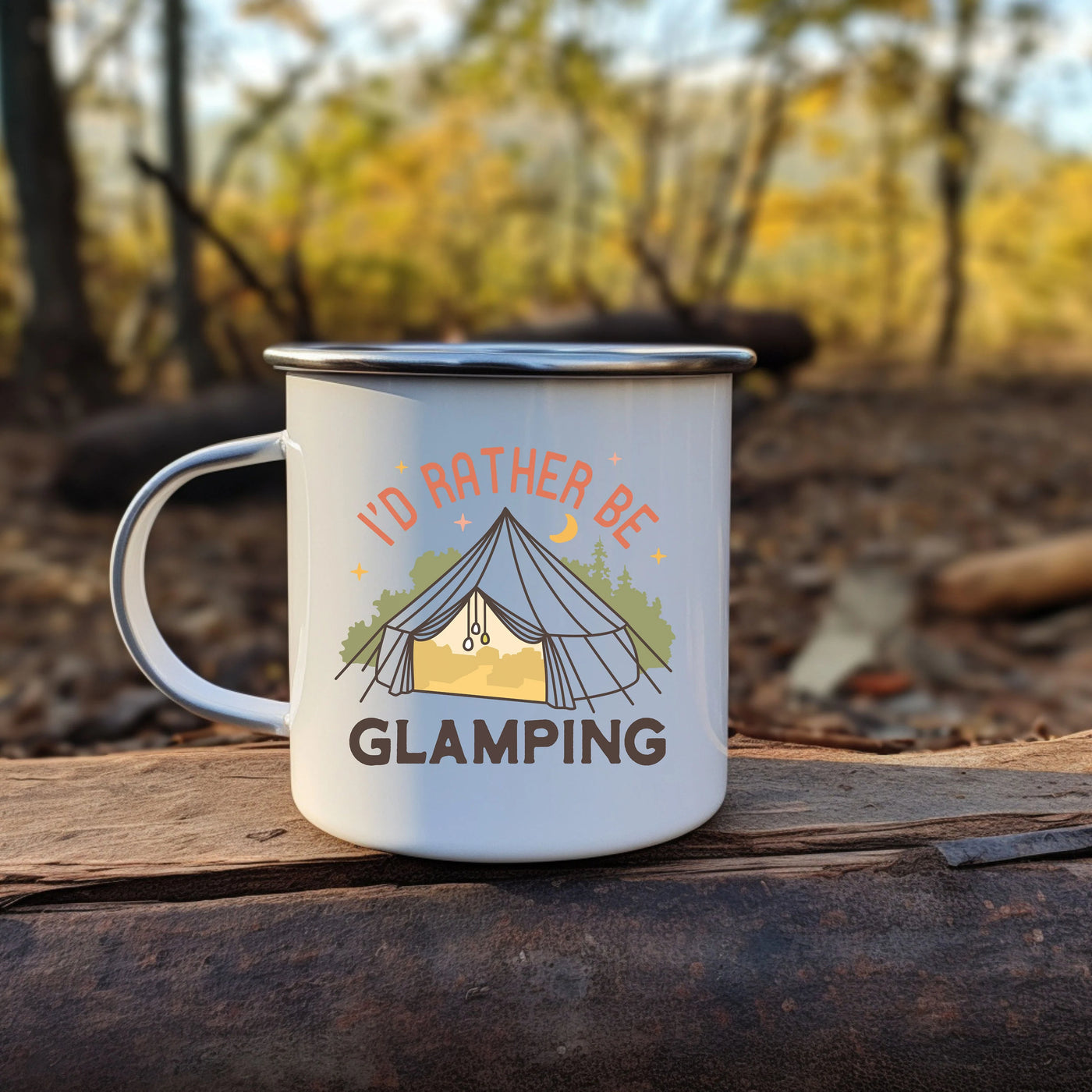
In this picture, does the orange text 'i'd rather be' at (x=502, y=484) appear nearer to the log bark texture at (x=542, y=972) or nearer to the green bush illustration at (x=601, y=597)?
the green bush illustration at (x=601, y=597)

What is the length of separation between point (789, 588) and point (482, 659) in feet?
10.00

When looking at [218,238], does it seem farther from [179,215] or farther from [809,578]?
[179,215]

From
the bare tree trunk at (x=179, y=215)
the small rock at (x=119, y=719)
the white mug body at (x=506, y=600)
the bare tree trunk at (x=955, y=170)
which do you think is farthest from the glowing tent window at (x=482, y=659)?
the bare tree trunk at (x=955, y=170)

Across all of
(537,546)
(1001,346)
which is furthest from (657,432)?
(1001,346)

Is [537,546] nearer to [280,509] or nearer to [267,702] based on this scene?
[267,702]

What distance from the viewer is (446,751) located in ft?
2.75

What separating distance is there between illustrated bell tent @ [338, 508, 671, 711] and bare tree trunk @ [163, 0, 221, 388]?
624 cm

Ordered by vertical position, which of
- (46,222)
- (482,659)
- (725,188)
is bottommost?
(482,659)

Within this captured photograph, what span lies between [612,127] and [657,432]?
31.0 ft

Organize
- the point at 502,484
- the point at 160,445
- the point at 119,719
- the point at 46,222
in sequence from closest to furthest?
the point at 502,484 < the point at 119,719 < the point at 160,445 < the point at 46,222

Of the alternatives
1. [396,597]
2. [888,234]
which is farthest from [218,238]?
[888,234]

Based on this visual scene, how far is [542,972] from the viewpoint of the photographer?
85 cm

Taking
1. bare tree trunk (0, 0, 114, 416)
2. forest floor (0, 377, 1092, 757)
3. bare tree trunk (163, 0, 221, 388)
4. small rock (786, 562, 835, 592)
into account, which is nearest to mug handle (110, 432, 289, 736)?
forest floor (0, 377, 1092, 757)

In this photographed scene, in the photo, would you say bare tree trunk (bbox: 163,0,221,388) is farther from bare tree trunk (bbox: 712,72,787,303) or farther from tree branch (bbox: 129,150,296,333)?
tree branch (bbox: 129,150,296,333)
